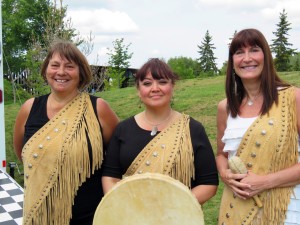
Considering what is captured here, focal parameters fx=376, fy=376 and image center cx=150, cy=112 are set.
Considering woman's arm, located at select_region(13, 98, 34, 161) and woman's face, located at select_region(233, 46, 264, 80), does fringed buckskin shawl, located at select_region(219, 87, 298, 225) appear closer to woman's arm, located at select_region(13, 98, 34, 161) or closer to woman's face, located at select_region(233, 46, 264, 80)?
woman's face, located at select_region(233, 46, 264, 80)

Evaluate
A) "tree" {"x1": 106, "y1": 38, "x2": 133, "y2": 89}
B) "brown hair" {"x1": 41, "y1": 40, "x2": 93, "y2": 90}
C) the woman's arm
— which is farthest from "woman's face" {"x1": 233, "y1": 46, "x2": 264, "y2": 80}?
"tree" {"x1": 106, "y1": 38, "x2": 133, "y2": 89}

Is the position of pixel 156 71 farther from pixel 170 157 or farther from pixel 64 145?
pixel 64 145

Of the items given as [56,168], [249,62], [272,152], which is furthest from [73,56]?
[272,152]

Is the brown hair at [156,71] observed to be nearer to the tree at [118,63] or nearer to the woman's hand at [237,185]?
the woman's hand at [237,185]

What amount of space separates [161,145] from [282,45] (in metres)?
34.3

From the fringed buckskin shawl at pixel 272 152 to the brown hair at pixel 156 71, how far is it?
1.73ft

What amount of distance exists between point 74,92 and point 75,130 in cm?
29

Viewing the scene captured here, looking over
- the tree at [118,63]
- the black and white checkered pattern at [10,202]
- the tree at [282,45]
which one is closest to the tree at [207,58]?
the tree at [282,45]

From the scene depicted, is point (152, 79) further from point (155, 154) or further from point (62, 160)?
point (62, 160)

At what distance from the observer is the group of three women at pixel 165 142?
1986mm

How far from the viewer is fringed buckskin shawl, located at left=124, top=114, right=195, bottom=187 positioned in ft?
6.59

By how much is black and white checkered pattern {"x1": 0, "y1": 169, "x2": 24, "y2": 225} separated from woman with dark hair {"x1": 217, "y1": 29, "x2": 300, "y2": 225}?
2.36 meters

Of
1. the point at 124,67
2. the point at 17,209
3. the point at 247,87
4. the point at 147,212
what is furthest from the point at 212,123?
the point at 124,67

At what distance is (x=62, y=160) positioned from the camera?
85.9 inches
